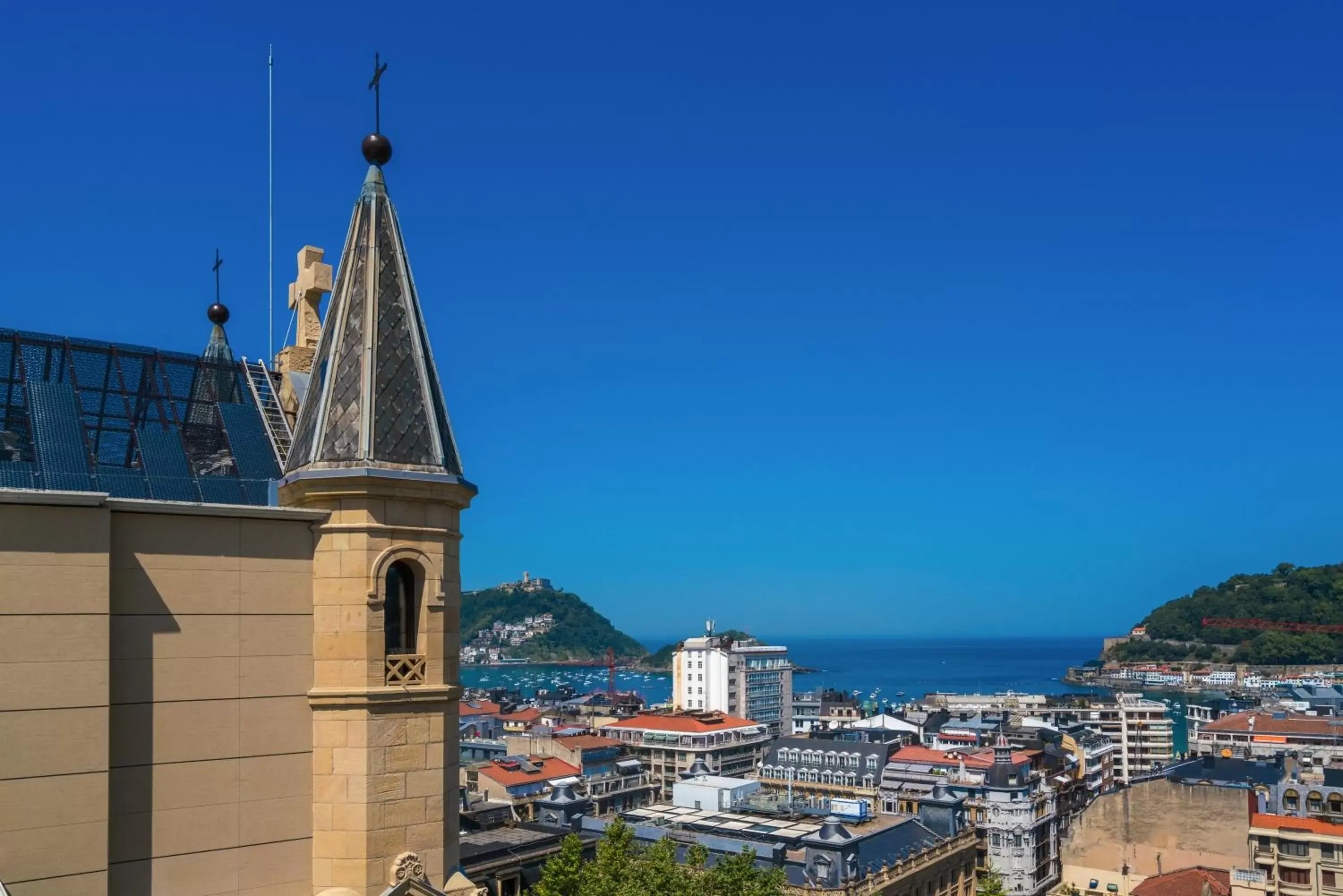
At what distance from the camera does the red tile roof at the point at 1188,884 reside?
56781mm

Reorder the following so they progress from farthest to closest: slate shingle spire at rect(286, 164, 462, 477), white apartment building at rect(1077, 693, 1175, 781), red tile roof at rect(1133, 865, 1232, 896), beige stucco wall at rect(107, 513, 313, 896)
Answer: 1. white apartment building at rect(1077, 693, 1175, 781)
2. red tile roof at rect(1133, 865, 1232, 896)
3. slate shingle spire at rect(286, 164, 462, 477)
4. beige stucco wall at rect(107, 513, 313, 896)

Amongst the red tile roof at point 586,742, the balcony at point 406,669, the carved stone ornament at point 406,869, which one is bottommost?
the red tile roof at point 586,742

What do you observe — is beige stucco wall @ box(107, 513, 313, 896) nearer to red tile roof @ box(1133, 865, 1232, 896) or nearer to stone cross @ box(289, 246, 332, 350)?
stone cross @ box(289, 246, 332, 350)

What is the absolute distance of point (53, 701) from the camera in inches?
425

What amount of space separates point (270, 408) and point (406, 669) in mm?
4591

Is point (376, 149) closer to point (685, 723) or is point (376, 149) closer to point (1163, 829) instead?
point (1163, 829)

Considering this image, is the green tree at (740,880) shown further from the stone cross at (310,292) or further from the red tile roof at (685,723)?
the red tile roof at (685,723)

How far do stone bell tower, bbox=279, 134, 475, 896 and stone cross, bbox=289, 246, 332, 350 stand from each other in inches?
93.4

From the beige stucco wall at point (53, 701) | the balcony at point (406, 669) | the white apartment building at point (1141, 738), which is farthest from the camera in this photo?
the white apartment building at point (1141, 738)

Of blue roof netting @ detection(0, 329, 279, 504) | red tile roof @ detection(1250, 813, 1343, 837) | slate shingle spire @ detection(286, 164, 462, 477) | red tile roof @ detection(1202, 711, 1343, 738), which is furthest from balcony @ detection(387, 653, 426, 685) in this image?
red tile roof @ detection(1202, 711, 1343, 738)

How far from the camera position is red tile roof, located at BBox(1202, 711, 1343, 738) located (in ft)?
365

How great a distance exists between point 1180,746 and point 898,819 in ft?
364

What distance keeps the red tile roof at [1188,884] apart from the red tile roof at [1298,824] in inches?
140

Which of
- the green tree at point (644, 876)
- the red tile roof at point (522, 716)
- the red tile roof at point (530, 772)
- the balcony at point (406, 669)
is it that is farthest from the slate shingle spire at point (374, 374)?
the red tile roof at point (522, 716)
